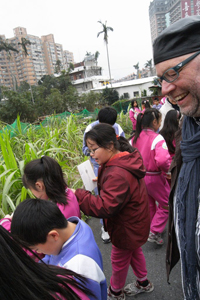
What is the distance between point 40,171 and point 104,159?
0.51 m

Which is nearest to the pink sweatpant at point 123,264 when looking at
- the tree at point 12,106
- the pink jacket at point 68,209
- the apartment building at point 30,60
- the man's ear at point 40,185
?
the pink jacket at point 68,209

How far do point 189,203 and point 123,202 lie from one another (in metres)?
0.56

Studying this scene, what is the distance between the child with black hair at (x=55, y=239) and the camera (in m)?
0.97

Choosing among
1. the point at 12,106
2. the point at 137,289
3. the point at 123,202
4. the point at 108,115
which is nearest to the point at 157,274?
the point at 137,289

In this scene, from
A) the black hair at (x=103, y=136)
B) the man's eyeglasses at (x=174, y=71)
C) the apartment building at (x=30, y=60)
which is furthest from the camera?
the apartment building at (x=30, y=60)

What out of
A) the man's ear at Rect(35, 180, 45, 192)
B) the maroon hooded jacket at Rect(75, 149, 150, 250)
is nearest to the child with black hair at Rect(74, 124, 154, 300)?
the maroon hooded jacket at Rect(75, 149, 150, 250)

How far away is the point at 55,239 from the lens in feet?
3.35

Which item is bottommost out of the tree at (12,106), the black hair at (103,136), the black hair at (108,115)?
the black hair at (103,136)

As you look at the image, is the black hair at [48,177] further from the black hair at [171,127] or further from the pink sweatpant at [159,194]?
the black hair at [171,127]

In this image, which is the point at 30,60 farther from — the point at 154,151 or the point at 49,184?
the point at 49,184

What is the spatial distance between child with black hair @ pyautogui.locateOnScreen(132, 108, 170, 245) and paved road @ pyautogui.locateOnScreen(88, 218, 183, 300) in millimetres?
138

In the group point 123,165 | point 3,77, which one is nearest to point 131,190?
point 123,165

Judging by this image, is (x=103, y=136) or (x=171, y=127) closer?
(x=103, y=136)

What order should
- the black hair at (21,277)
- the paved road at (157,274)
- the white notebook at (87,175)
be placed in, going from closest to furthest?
the black hair at (21,277)
the paved road at (157,274)
the white notebook at (87,175)
